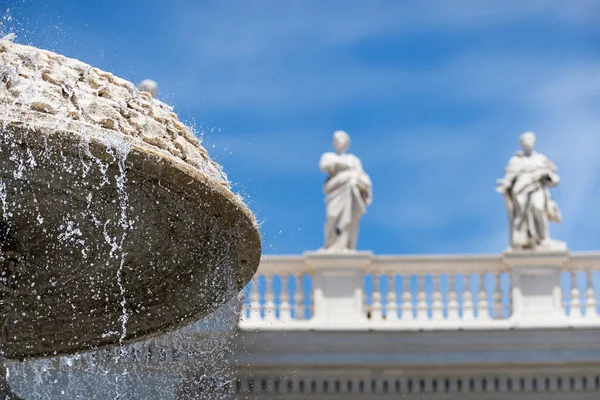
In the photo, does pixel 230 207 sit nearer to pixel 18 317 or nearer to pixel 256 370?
pixel 18 317

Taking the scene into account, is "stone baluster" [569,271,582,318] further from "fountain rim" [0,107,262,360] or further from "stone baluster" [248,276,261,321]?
"fountain rim" [0,107,262,360]

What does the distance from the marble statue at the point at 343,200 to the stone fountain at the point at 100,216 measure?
11.1 m

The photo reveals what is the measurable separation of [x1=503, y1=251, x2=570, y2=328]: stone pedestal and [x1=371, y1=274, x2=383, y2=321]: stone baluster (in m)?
1.66

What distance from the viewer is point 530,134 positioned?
1941cm

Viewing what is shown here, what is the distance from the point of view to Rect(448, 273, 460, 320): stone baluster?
60.3ft

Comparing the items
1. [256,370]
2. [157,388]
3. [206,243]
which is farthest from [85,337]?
[256,370]

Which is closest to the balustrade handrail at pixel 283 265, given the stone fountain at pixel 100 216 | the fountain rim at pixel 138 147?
the stone fountain at pixel 100 216

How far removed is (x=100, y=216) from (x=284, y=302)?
11924 millimetres

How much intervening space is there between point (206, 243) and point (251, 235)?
22cm

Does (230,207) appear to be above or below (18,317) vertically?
above

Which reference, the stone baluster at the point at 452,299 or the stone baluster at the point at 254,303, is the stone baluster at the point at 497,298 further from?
the stone baluster at the point at 254,303

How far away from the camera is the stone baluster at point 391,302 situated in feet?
60.5

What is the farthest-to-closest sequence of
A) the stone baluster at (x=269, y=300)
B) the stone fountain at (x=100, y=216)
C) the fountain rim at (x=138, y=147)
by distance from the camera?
the stone baluster at (x=269, y=300) < the stone fountain at (x=100, y=216) < the fountain rim at (x=138, y=147)

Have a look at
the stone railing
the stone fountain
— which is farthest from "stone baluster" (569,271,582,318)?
the stone fountain
